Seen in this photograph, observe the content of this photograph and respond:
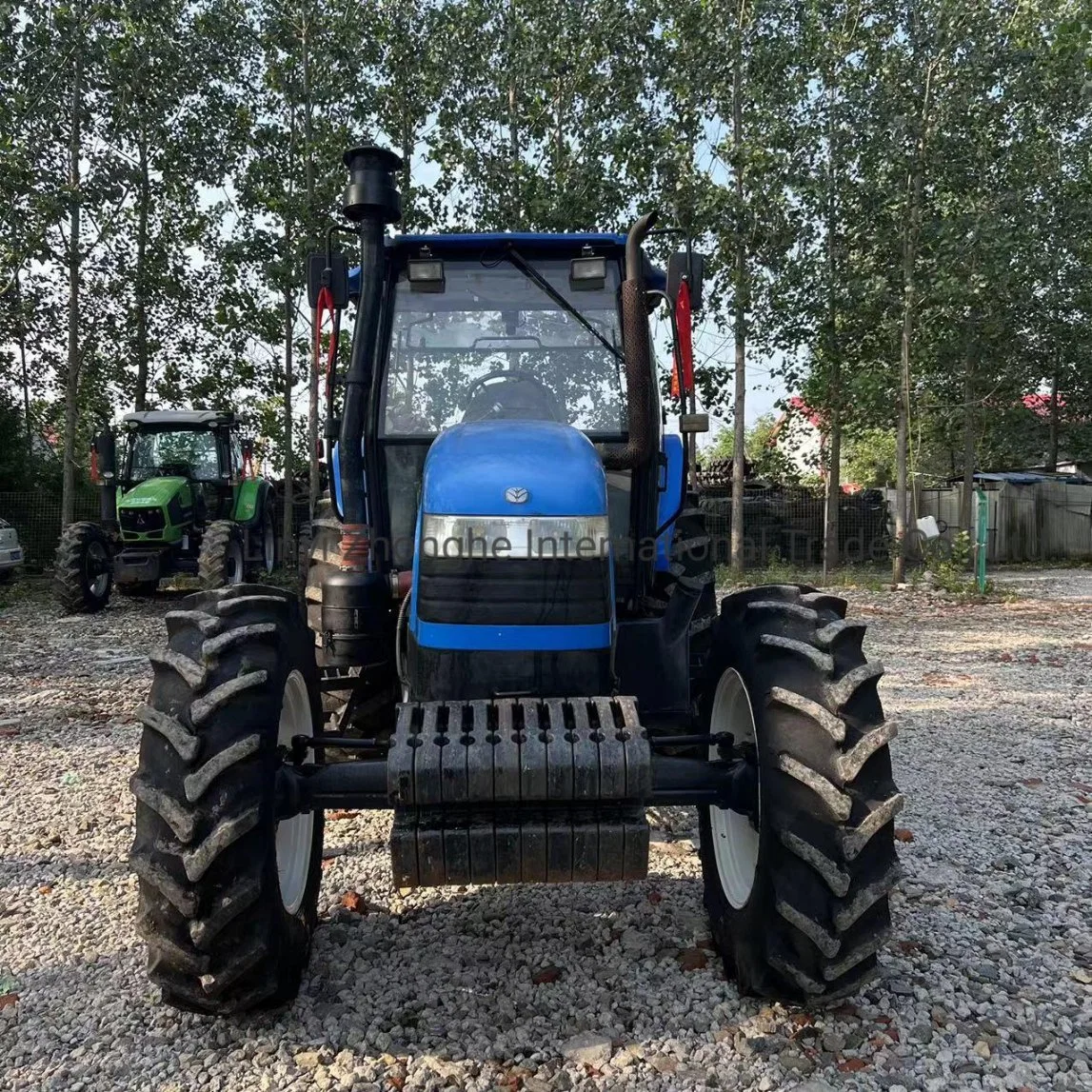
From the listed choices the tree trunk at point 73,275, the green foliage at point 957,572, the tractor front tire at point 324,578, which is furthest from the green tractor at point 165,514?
the green foliage at point 957,572


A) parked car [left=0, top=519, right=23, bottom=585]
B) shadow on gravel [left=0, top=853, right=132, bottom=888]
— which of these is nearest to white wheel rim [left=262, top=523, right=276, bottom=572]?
parked car [left=0, top=519, right=23, bottom=585]

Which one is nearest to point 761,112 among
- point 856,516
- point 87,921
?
point 856,516

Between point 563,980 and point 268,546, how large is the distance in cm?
1275

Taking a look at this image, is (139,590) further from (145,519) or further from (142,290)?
(142,290)

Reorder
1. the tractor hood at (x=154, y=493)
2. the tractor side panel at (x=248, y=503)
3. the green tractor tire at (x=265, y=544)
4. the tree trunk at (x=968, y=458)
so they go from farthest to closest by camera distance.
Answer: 1. the tree trunk at (x=968, y=458)
2. the green tractor tire at (x=265, y=544)
3. the tractor side panel at (x=248, y=503)
4. the tractor hood at (x=154, y=493)

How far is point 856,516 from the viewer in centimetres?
2048

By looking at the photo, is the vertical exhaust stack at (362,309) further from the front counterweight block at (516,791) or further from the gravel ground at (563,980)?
the gravel ground at (563,980)

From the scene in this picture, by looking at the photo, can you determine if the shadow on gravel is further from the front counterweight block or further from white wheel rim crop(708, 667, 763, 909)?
white wheel rim crop(708, 667, 763, 909)

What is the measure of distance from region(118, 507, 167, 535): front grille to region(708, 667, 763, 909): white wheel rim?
33.9 feet

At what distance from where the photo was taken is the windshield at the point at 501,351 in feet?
11.4

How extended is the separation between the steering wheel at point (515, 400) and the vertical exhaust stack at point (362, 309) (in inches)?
16.3

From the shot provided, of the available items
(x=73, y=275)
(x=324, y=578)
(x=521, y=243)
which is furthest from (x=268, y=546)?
(x=521, y=243)

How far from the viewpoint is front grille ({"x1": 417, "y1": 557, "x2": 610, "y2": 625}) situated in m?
2.60

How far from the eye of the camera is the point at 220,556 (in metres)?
10.5
